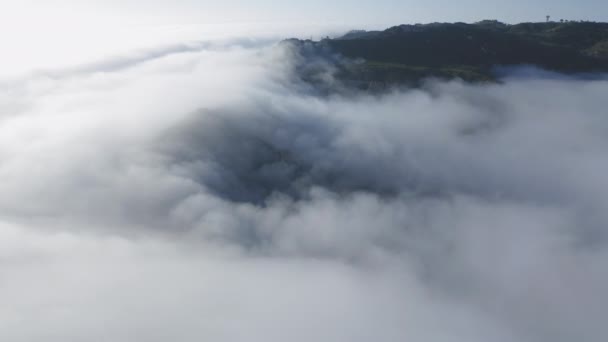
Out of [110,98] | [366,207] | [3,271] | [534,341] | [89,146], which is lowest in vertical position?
[534,341]

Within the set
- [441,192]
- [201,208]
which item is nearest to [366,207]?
[441,192]

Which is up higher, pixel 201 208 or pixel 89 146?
pixel 89 146

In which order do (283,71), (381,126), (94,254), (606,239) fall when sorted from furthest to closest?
(283,71) < (381,126) < (606,239) < (94,254)

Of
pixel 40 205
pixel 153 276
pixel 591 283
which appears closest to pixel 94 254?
pixel 153 276

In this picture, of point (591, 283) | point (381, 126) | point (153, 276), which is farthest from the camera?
point (381, 126)

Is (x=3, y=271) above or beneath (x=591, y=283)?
above

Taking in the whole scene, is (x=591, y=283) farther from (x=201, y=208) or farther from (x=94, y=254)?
(x=94, y=254)

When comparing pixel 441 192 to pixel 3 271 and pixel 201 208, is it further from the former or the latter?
pixel 3 271

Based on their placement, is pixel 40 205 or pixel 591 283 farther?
pixel 40 205

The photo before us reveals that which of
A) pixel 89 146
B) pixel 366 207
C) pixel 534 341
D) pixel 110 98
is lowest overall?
pixel 534 341
